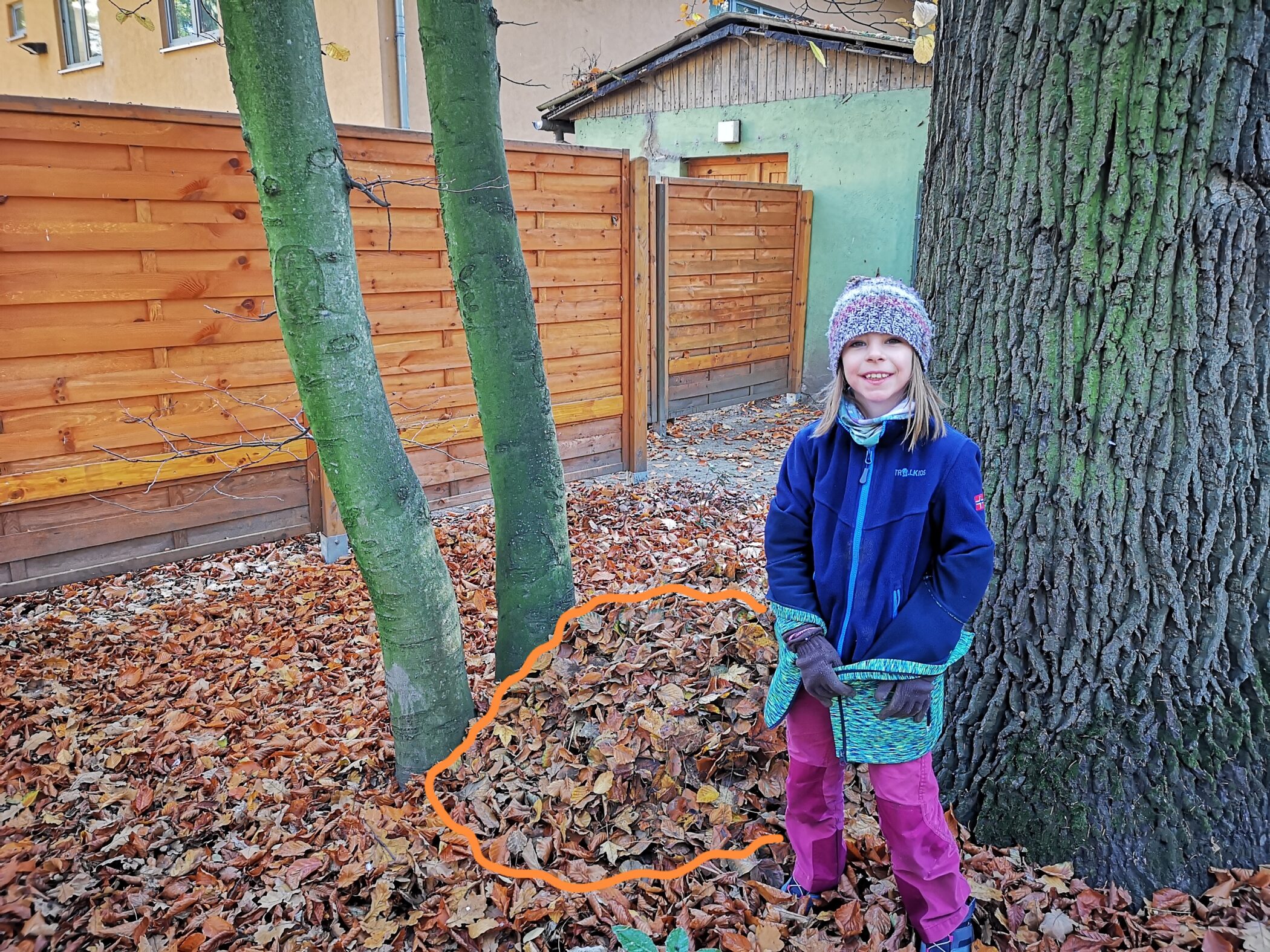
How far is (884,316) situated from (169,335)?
4.52m

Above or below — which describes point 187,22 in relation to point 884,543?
above

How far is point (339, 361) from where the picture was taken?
2949 millimetres

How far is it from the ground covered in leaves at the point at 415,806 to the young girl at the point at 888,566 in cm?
39

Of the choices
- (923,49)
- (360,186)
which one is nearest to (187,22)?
(923,49)

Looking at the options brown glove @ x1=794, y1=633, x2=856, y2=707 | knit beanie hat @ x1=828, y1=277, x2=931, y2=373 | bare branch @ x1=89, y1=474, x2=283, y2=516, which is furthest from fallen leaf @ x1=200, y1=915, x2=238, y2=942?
bare branch @ x1=89, y1=474, x2=283, y2=516

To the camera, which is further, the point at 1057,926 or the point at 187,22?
the point at 187,22

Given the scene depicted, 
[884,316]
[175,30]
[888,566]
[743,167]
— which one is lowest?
[888,566]

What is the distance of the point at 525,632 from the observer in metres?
3.79

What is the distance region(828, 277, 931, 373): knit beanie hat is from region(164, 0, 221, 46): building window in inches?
551

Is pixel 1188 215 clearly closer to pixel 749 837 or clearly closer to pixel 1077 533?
pixel 1077 533

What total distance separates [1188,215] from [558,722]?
266cm

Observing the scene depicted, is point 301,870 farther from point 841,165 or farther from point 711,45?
point 711,45

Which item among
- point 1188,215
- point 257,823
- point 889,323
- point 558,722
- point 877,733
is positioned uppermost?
point 1188,215

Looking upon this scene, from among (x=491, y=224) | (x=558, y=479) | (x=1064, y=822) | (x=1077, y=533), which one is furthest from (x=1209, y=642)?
(x=491, y=224)
